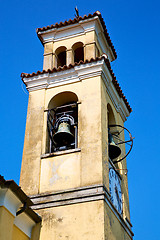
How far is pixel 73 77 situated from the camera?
12961mm

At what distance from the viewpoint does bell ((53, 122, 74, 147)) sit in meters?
11.8

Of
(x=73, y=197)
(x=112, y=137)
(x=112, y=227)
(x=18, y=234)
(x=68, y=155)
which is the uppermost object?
(x=112, y=137)

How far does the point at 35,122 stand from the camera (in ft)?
41.1

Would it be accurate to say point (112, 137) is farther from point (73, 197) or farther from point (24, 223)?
point (24, 223)

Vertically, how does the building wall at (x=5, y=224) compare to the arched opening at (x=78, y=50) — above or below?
below

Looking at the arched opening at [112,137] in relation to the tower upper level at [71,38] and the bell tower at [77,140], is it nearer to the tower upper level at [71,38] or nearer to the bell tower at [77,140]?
the bell tower at [77,140]

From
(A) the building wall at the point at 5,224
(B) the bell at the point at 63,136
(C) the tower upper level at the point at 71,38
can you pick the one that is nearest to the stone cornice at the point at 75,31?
(C) the tower upper level at the point at 71,38

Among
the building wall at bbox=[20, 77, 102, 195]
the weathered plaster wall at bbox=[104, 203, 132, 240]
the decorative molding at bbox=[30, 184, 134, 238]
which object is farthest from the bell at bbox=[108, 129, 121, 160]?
the weathered plaster wall at bbox=[104, 203, 132, 240]

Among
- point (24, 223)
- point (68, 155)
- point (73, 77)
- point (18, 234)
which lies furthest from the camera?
point (73, 77)

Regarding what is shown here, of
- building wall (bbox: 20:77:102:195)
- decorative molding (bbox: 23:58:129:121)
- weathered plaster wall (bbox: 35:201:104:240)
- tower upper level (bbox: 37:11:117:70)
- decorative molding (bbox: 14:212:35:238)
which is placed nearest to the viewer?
decorative molding (bbox: 14:212:35:238)

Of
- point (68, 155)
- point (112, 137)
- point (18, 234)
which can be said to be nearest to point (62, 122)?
point (68, 155)

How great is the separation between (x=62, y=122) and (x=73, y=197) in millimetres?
2249

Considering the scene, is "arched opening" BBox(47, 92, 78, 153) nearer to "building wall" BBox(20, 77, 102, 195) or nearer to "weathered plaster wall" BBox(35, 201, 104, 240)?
"building wall" BBox(20, 77, 102, 195)

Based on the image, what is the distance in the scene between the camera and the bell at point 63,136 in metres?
11.8
